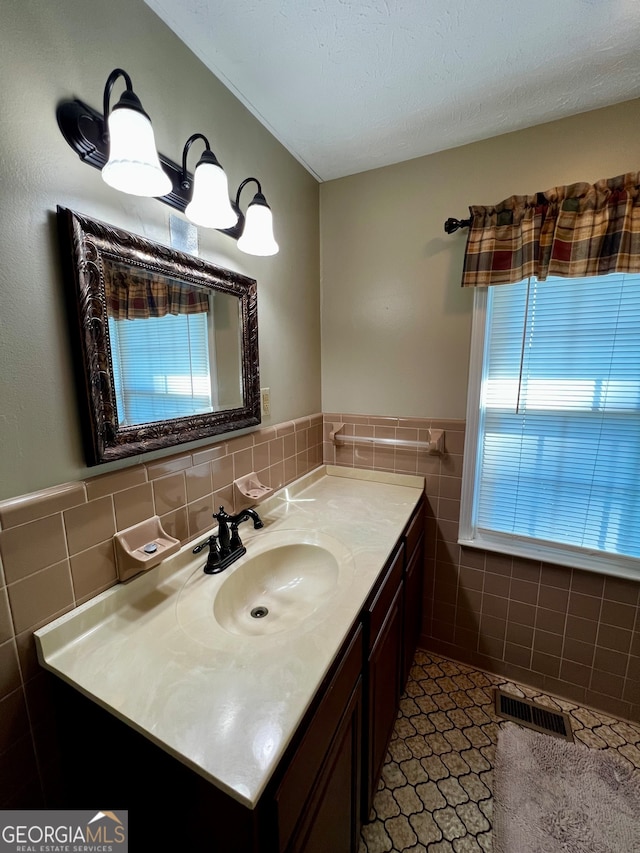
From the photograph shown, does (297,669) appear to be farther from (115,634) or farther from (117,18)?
(117,18)

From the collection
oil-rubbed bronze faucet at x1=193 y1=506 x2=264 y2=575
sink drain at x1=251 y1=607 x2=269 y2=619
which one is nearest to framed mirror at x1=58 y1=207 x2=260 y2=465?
oil-rubbed bronze faucet at x1=193 y1=506 x2=264 y2=575

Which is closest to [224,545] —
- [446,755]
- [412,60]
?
[446,755]

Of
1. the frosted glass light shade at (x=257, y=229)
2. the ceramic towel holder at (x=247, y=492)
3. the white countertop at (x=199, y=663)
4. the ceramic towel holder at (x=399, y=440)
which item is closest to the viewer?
the white countertop at (x=199, y=663)

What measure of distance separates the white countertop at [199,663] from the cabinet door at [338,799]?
229mm

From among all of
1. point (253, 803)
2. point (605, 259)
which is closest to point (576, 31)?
point (605, 259)

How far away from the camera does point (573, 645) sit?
1516mm

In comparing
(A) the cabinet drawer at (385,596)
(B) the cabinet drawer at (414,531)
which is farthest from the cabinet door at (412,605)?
(A) the cabinet drawer at (385,596)

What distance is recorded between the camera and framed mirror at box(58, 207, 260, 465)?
770mm

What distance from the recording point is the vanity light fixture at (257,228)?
109 centimetres

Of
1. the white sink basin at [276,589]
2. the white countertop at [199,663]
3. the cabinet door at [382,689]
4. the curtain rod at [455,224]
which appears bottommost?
the cabinet door at [382,689]

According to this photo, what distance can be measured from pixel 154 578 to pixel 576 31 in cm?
202

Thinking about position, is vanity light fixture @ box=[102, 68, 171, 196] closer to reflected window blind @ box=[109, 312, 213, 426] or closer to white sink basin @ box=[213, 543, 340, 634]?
reflected window blind @ box=[109, 312, 213, 426]

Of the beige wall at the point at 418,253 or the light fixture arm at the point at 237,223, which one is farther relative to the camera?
the beige wall at the point at 418,253

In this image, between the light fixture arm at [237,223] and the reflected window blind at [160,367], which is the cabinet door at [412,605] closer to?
the reflected window blind at [160,367]
